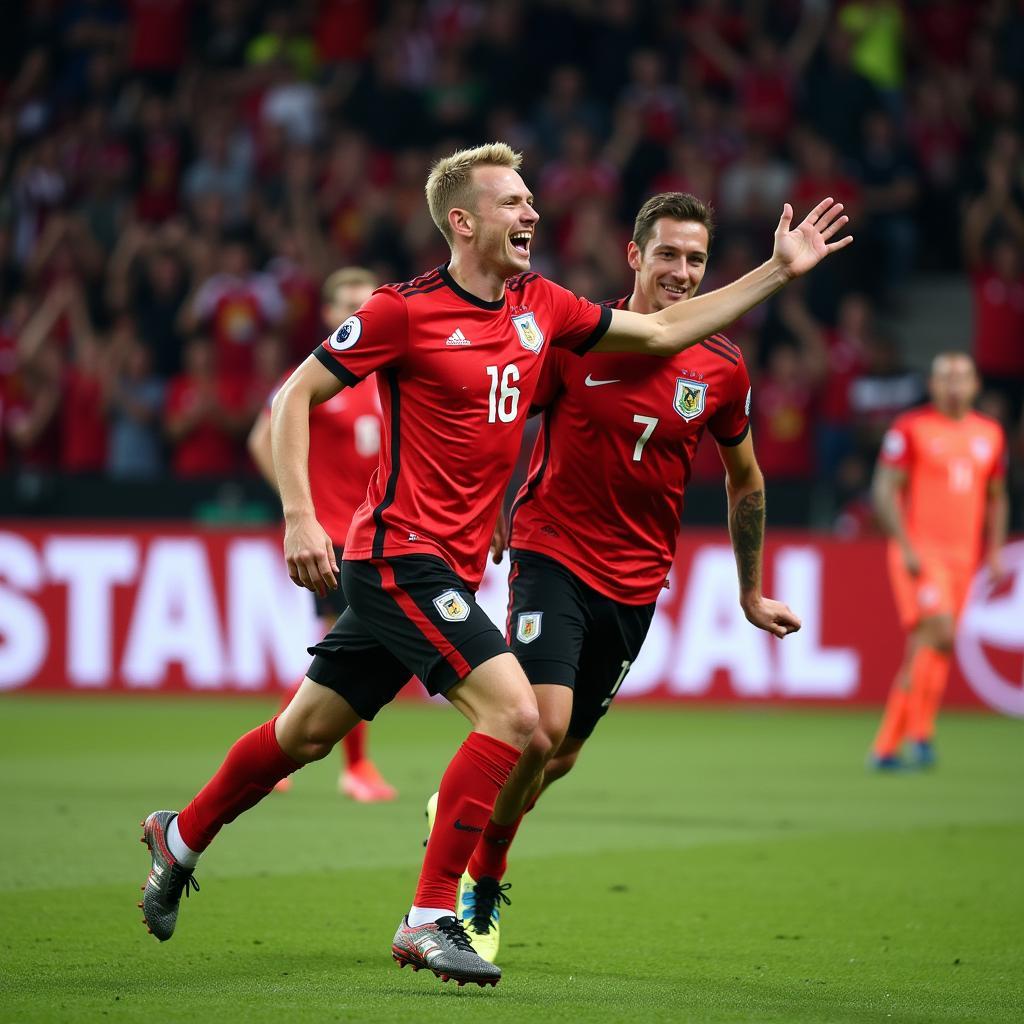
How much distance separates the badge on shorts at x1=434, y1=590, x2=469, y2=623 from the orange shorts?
21.7ft

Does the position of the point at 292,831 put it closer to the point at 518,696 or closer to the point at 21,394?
the point at 518,696

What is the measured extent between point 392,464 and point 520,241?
780mm

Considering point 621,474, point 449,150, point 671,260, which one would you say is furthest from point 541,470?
point 449,150

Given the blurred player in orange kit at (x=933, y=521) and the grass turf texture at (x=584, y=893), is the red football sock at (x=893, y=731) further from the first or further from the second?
the grass turf texture at (x=584, y=893)

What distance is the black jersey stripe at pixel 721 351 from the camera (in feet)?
21.0

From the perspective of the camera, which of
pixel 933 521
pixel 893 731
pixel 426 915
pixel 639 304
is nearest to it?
pixel 426 915

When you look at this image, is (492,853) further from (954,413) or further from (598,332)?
(954,413)

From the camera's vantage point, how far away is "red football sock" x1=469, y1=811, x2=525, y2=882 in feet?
19.8

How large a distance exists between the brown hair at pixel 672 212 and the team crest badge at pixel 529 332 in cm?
81

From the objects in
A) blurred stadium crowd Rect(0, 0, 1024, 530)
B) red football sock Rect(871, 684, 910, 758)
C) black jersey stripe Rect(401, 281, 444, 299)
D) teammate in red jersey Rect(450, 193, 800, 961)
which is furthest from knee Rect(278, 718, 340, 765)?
blurred stadium crowd Rect(0, 0, 1024, 530)

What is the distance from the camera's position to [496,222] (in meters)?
5.57

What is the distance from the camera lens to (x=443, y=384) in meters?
5.45

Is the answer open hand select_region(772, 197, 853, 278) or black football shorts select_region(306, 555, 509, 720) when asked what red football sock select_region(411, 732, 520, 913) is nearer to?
black football shorts select_region(306, 555, 509, 720)

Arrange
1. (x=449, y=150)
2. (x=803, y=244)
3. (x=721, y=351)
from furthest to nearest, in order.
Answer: (x=449, y=150), (x=721, y=351), (x=803, y=244)
